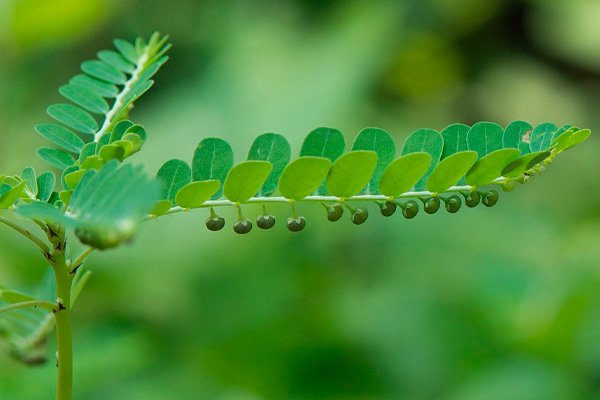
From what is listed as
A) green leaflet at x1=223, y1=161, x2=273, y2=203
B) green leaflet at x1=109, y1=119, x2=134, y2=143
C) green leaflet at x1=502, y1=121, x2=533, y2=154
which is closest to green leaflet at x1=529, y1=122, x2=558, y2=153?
green leaflet at x1=502, y1=121, x2=533, y2=154

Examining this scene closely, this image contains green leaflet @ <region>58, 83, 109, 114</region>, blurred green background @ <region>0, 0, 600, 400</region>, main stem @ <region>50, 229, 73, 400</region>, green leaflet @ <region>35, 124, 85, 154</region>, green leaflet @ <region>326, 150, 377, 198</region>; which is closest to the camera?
main stem @ <region>50, 229, 73, 400</region>

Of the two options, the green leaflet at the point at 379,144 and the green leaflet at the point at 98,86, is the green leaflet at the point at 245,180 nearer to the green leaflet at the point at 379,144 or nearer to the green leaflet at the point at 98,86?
the green leaflet at the point at 379,144

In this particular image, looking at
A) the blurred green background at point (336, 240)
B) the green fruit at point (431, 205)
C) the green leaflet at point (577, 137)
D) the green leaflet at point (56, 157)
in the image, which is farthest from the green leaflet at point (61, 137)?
the blurred green background at point (336, 240)

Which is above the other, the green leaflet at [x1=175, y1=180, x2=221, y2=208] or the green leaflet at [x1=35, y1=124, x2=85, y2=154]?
the green leaflet at [x1=35, y1=124, x2=85, y2=154]

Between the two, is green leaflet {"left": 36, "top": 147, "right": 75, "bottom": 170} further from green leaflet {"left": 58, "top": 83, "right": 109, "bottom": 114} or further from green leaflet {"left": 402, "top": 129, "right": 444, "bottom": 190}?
green leaflet {"left": 402, "top": 129, "right": 444, "bottom": 190}

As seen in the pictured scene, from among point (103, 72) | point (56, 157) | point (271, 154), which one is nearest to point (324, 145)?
point (271, 154)

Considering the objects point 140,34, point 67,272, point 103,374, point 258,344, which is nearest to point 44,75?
point 140,34

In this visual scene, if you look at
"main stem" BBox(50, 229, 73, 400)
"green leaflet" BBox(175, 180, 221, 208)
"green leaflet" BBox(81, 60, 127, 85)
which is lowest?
"main stem" BBox(50, 229, 73, 400)

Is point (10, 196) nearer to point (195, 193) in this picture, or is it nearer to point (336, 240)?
point (195, 193)
